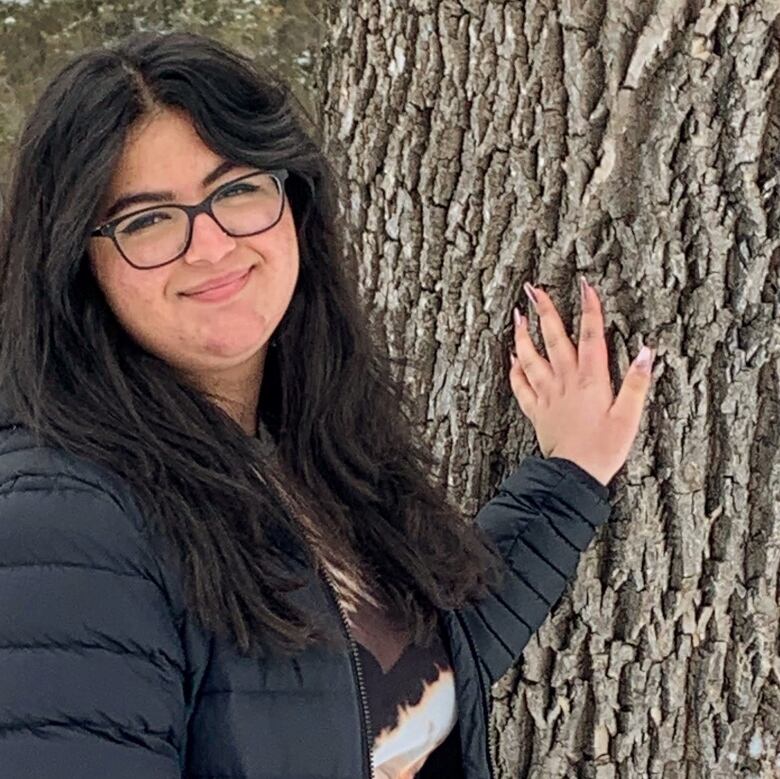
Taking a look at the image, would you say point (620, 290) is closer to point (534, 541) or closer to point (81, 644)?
point (534, 541)

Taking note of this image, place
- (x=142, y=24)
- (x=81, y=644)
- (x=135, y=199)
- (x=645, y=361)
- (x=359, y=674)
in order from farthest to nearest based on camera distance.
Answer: (x=142, y=24) < (x=645, y=361) < (x=359, y=674) < (x=135, y=199) < (x=81, y=644)

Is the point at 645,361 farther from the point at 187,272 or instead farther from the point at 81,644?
the point at 81,644

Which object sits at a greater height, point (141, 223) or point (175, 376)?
point (141, 223)

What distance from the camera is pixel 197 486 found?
1.65 meters

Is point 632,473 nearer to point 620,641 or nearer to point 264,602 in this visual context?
point 620,641

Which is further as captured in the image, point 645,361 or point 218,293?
point 645,361

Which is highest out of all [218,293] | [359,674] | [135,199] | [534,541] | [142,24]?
[142,24]

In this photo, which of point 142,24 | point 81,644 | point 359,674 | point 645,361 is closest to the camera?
point 81,644

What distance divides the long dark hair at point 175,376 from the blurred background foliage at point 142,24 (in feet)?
23.4

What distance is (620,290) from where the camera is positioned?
208 cm

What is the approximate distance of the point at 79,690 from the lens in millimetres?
1373

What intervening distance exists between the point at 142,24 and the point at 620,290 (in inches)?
289

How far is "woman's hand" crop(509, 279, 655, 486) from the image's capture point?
6.80ft

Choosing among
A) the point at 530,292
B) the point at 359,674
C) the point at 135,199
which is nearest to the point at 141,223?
the point at 135,199
